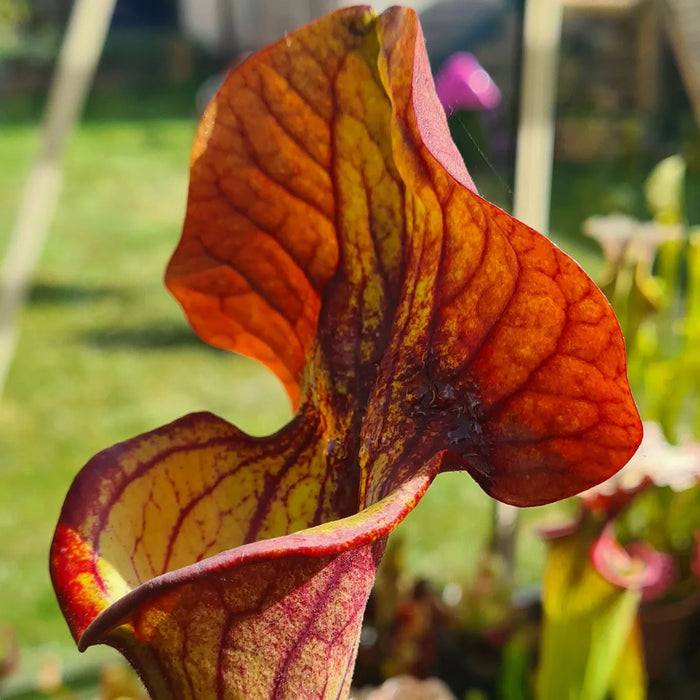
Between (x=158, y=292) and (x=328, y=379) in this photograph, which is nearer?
(x=328, y=379)

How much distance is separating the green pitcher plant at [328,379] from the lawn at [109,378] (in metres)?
0.90

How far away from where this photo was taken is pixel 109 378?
9.68 ft

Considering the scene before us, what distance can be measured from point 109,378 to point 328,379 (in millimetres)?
2590

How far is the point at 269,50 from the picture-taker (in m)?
0.45

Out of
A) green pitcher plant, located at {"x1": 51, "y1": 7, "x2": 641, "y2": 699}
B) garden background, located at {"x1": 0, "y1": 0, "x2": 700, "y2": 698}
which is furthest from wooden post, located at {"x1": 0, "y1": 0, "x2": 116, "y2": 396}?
green pitcher plant, located at {"x1": 51, "y1": 7, "x2": 641, "y2": 699}

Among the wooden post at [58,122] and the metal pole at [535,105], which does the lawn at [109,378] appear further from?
the wooden post at [58,122]

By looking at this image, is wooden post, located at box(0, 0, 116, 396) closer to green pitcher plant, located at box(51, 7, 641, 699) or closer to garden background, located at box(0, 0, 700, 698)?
garden background, located at box(0, 0, 700, 698)

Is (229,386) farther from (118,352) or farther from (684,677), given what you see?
(684,677)

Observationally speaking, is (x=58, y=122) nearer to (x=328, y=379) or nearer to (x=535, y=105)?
(x=535, y=105)

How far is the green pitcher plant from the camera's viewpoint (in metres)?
0.34

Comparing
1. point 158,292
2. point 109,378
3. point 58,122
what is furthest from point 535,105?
point 158,292

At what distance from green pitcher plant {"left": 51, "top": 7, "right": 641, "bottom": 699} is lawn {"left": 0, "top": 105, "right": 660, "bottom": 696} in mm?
896

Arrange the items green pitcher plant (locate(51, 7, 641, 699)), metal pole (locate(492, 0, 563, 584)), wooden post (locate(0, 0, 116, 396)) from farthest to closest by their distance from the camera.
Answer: wooden post (locate(0, 0, 116, 396)) < metal pole (locate(492, 0, 563, 584)) < green pitcher plant (locate(51, 7, 641, 699))

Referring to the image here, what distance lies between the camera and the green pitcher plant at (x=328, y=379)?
34 centimetres
